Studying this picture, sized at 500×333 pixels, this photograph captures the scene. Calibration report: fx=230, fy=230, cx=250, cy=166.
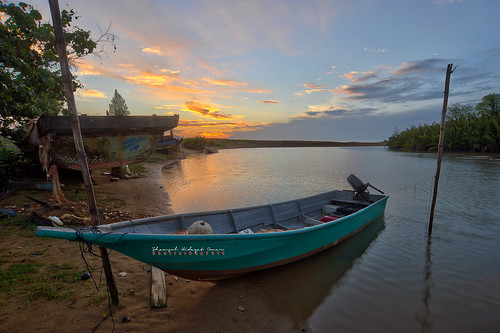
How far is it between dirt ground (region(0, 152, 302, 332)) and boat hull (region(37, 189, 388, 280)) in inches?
18.9

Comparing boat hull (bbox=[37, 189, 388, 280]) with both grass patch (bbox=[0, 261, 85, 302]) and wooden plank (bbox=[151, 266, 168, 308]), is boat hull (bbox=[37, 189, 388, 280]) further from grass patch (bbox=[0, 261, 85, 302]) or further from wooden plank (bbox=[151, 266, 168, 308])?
grass patch (bbox=[0, 261, 85, 302])

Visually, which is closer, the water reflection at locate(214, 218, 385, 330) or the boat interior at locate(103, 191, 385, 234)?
the water reflection at locate(214, 218, 385, 330)

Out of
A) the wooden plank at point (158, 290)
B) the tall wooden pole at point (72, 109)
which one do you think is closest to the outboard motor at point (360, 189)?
the wooden plank at point (158, 290)

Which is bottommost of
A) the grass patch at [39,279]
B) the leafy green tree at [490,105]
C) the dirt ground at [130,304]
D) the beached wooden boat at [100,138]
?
the dirt ground at [130,304]

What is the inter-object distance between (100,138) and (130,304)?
29.8 feet

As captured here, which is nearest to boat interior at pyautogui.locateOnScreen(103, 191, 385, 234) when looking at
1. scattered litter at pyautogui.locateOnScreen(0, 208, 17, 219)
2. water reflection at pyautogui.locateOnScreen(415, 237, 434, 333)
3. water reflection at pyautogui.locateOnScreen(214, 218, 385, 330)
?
water reflection at pyautogui.locateOnScreen(214, 218, 385, 330)

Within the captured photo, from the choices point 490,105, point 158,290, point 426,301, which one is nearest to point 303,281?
point 426,301

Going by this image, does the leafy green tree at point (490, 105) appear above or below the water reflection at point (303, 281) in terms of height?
above

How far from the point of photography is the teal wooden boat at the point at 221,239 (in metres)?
3.95

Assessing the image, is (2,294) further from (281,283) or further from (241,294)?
(281,283)

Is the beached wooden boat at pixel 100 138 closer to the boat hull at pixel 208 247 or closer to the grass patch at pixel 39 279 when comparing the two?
the grass patch at pixel 39 279

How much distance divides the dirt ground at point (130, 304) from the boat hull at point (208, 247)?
0.48m

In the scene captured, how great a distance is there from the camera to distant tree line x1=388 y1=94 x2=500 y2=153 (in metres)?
40.6

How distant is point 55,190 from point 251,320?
9085mm
